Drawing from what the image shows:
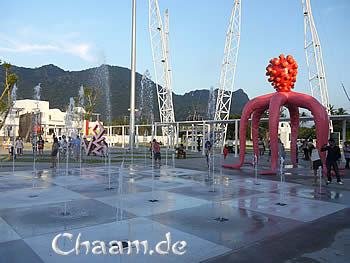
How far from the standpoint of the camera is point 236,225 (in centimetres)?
575

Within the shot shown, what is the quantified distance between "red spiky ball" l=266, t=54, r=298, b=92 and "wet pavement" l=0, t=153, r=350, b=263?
557 centimetres

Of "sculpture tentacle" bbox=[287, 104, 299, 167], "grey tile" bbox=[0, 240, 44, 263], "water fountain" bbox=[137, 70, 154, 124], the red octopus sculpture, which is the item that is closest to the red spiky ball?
the red octopus sculpture

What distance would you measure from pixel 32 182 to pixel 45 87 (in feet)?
367

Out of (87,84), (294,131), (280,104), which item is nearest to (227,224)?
(280,104)

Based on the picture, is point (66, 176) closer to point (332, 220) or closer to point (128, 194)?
point (128, 194)

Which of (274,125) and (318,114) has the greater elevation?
(318,114)

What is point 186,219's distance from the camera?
20.0ft

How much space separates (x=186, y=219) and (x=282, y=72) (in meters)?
10.6

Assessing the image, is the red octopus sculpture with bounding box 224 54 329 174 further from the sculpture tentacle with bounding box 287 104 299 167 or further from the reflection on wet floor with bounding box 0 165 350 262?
the reflection on wet floor with bounding box 0 165 350 262

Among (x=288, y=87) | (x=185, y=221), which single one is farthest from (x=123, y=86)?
(x=185, y=221)

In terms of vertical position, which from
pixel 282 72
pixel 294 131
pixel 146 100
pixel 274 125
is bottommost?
pixel 294 131

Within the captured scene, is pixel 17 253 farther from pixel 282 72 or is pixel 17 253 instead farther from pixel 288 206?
pixel 282 72

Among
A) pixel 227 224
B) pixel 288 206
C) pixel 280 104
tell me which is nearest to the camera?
pixel 227 224

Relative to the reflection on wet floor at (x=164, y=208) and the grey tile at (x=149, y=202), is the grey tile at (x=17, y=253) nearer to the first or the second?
the reflection on wet floor at (x=164, y=208)
